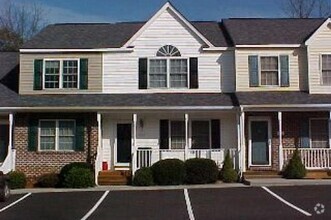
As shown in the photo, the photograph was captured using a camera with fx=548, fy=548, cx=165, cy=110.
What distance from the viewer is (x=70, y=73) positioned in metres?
25.9

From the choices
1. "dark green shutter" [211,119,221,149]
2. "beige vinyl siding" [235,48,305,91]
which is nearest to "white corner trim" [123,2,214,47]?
"beige vinyl siding" [235,48,305,91]

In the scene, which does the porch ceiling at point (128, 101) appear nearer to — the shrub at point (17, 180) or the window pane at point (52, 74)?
the window pane at point (52, 74)

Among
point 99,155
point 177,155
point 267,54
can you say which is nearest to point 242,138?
point 177,155

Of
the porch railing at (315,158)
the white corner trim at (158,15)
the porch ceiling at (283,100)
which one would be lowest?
the porch railing at (315,158)

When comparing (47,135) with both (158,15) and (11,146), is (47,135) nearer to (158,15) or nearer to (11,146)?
(11,146)

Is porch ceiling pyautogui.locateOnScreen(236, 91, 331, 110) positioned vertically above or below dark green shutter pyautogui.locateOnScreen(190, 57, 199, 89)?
below

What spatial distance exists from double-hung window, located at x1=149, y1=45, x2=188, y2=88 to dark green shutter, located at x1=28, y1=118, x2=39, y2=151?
5608 mm

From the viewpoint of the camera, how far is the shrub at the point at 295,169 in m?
22.6

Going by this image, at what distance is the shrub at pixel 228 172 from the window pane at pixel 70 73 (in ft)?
26.4

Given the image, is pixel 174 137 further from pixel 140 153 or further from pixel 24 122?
pixel 24 122

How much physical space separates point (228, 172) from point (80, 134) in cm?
684

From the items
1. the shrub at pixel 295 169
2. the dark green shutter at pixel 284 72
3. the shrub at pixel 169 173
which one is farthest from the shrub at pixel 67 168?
the dark green shutter at pixel 284 72

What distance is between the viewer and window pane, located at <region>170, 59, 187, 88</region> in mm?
25906

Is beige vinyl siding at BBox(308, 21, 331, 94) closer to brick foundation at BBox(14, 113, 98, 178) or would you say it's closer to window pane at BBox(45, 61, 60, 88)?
brick foundation at BBox(14, 113, 98, 178)
